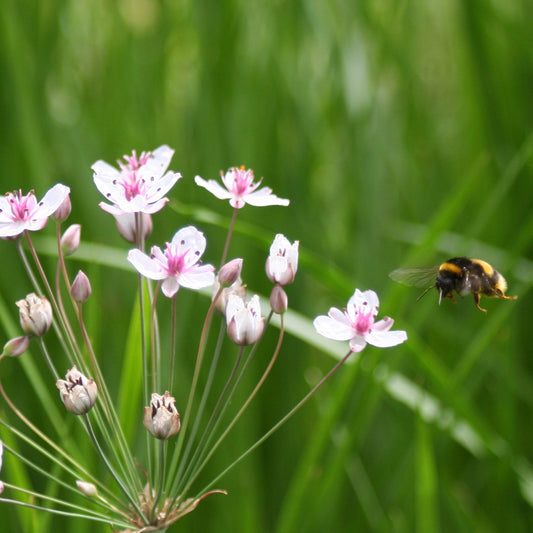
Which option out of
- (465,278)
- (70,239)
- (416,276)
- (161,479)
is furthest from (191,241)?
(465,278)

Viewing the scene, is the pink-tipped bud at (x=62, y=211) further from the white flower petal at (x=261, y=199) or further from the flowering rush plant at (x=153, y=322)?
the white flower petal at (x=261, y=199)

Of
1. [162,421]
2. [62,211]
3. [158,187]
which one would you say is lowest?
[162,421]

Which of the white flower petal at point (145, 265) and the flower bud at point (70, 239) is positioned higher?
the white flower petal at point (145, 265)

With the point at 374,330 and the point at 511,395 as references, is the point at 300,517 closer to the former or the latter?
the point at 374,330

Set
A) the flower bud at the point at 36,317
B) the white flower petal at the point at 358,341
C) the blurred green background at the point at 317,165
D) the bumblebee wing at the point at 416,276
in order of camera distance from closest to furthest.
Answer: the flower bud at the point at 36,317, the white flower petal at the point at 358,341, the bumblebee wing at the point at 416,276, the blurred green background at the point at 317,165

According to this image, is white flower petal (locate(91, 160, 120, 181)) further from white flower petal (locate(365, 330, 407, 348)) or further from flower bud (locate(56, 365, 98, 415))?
white flower petal (locate(365, 330, 407, 348))

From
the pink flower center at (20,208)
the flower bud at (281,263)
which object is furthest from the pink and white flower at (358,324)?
the pink flower center at (20,208)

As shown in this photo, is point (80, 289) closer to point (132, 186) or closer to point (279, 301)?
point (132, 186)
